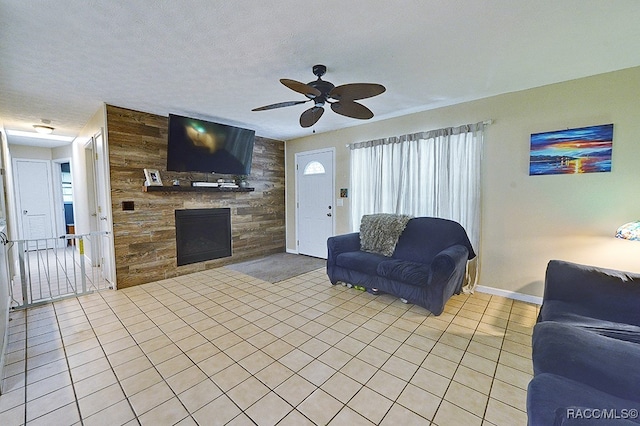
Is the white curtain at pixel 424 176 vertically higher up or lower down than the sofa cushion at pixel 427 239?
higher up

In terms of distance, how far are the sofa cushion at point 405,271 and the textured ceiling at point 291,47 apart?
2.00 meters

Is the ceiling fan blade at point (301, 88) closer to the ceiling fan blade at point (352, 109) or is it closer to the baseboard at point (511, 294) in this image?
the ceiling fan blade at point (352, 109)

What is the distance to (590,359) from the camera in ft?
3.70

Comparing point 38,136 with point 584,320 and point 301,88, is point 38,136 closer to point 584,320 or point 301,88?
point 301,88

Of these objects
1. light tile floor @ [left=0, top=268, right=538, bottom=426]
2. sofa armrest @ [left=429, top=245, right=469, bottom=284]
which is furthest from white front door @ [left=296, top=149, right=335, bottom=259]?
sofa armrest @ [left=429, top=245, right=469, bottom=284]

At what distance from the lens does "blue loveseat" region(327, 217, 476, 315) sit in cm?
274

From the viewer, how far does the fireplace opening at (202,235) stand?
166 inches

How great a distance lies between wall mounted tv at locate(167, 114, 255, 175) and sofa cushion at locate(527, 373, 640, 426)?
4.36 metres

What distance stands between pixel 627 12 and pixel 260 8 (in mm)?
2412

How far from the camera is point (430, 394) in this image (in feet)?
5.65

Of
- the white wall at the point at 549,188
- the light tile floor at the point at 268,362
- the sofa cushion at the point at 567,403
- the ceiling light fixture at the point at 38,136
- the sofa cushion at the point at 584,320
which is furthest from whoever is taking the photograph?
the ceiling light fixture at the point at 38,136

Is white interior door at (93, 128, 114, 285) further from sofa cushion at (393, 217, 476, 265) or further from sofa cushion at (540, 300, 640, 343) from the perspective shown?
sofa cushion at (540, 300, 640, 343)

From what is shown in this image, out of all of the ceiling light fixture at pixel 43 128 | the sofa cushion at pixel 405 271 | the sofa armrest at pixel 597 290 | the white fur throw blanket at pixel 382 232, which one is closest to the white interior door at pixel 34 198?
the ceiling light fixture at pixel 43 128

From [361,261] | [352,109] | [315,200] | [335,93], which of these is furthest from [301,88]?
[315,200]
